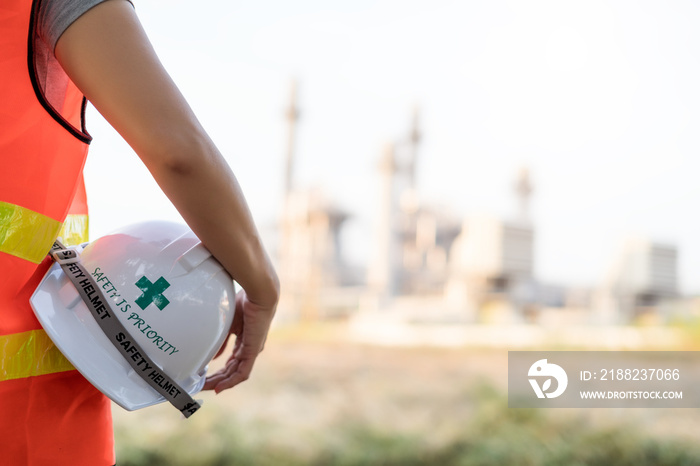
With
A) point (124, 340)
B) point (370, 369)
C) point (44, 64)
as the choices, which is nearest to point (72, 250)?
point (124, 340)

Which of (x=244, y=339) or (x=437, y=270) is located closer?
(x=244, y=339)

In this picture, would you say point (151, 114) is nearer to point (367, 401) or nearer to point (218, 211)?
point (218, 211)

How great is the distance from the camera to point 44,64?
0.96 metres

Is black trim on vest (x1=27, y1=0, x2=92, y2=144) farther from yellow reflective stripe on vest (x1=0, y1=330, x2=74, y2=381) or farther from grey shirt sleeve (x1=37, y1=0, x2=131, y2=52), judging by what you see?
yellow reflective stripe on vest (x1=0, y1=330, x2=74, y2=381)

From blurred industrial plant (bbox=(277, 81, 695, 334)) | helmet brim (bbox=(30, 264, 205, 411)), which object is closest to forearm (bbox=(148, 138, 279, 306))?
helmet brim (bbox=(30, 264, 205, 411))

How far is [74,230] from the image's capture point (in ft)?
3.80

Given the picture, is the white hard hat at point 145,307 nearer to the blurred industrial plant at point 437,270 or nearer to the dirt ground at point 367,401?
the dirt ground at point 367,401

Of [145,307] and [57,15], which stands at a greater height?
[57,15]

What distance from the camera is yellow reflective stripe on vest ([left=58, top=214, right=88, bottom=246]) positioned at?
112cm

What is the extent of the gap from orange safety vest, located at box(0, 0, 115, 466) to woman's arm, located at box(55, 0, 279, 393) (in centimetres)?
7

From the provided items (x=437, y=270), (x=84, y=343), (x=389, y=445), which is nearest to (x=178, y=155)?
(x=84, y=343)

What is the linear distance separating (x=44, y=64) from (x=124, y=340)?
427 millimetres

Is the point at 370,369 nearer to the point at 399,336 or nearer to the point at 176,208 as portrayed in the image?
the point at 399,336
